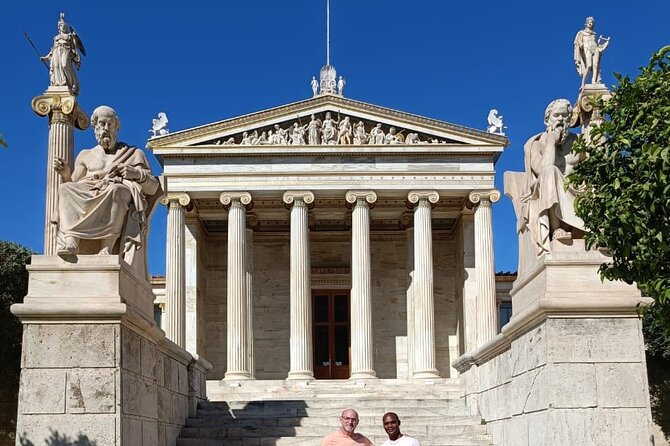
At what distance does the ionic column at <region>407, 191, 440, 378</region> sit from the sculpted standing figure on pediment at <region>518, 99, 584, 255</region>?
847 inches

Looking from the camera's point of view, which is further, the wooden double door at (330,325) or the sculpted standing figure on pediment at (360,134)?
the wooden double door at (330,325)

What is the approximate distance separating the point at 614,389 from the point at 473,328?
79.2 ft

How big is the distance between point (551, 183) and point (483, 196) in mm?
22955

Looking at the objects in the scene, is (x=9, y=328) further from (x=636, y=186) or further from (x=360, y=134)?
(x=636, y=186)

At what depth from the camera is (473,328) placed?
33969mm

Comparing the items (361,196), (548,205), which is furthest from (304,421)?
(361,196)

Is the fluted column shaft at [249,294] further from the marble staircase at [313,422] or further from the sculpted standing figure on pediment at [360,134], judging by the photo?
the marble staircase at [313,422]

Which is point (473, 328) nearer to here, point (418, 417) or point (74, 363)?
point (418, 417)

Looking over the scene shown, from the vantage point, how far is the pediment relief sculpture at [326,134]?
33.9 m

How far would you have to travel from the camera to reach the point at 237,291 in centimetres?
3294

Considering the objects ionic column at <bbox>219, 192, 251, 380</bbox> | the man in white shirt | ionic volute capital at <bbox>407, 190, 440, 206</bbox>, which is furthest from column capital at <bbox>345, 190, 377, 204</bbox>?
the man in white shirt

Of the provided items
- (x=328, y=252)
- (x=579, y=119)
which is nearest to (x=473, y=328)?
(x=328, y=252)

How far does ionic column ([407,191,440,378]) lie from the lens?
32.6 meters

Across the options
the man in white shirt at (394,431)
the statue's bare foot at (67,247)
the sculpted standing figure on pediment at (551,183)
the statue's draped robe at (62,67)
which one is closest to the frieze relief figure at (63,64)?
the statue's draped robe at (62,67)
